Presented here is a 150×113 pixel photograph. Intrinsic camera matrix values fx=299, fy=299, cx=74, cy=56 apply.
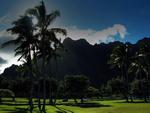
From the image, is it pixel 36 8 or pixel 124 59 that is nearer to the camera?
pixel 36 8

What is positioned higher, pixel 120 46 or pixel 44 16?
pixel 120 46

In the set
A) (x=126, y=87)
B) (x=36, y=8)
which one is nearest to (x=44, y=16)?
(x=36, y=8)

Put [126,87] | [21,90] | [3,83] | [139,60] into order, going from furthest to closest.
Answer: [3,83]
[21,90]
[126,87]
[139,60]

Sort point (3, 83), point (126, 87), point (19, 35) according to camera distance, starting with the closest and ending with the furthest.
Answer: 1. point (19, 35)
2. point (126, 87)
3. point (3, 83)

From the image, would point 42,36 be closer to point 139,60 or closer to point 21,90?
point 139,60

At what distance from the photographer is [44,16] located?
149ft

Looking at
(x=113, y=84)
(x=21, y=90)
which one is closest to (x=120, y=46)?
(x=113, y=84)

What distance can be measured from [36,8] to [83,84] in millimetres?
65887

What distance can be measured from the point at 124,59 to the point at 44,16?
61.5 meters

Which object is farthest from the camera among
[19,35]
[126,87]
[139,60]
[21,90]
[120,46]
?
[21,90]

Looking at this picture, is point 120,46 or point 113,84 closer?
point 120,46

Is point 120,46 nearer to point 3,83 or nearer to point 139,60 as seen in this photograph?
point 139,60

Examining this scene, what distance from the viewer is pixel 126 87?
118938 millimetres

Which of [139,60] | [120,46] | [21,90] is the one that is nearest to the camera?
[139,60]
